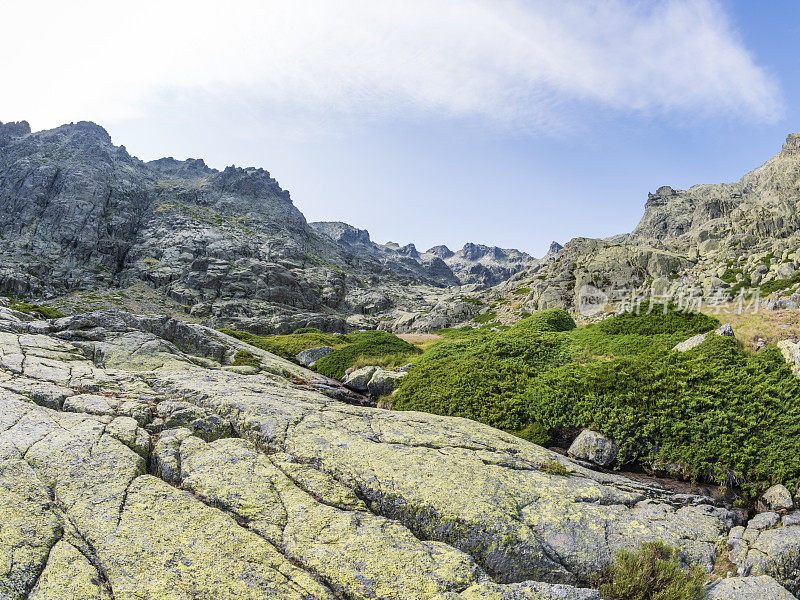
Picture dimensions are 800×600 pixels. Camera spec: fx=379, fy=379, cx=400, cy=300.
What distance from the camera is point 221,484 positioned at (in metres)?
8.23

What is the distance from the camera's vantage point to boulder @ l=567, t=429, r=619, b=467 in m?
13.0

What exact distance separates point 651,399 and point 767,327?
822 cm

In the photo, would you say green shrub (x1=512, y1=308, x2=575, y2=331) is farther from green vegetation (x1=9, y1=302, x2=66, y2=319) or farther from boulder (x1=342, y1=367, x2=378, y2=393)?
green vegetation (x1=9, y1=302, x2=66, y2=319)

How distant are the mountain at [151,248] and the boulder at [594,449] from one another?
6515cm

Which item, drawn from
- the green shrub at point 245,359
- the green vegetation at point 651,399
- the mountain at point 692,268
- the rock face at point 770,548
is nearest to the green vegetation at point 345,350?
the green shrub at point 245,359

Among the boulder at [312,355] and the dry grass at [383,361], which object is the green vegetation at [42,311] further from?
the dry grass at [383,361]

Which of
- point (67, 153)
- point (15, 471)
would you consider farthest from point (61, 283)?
point (15, 471)

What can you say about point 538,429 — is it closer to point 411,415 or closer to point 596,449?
point 596,449

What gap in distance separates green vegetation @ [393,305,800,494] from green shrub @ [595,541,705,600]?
17.1ft

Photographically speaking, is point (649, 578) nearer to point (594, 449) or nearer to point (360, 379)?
point (594, 449)

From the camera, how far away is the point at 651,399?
13.8m

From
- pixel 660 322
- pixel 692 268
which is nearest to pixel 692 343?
pixel 660 322

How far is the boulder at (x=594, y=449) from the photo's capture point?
13.0 m

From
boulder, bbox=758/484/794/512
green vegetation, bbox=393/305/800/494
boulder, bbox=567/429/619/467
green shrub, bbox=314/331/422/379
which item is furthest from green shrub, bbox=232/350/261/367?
boulder, bbox=758/484/794/512
